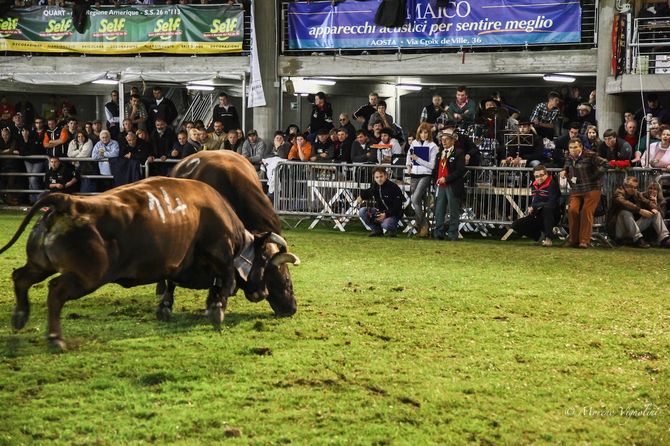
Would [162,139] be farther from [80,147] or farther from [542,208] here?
[542,208]

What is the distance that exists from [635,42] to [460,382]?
1345 centimetres

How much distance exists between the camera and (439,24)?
21.4 metres

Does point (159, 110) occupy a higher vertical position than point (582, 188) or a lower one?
higher

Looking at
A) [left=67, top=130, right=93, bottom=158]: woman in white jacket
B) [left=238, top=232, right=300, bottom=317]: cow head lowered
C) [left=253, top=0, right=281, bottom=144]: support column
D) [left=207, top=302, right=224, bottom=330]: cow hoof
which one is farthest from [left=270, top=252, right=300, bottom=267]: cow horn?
[left=253, top=0, right=281, bottom=144]: support column

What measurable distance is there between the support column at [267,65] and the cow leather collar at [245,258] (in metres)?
14.2

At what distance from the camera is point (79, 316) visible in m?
9.35

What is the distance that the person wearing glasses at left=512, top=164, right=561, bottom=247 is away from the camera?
16.6 metres

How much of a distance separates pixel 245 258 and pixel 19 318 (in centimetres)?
201

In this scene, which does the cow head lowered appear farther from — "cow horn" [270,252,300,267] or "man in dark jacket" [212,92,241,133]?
"man in dark jacket" [212,92,241,133]

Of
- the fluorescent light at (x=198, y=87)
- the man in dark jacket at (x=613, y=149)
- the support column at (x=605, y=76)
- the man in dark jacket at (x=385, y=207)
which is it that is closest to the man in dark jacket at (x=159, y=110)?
the fluorescent light at (x=198, y=87)

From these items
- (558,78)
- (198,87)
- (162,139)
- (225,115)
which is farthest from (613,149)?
(198,87)

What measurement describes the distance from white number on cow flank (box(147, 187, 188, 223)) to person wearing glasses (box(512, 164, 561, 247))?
371 inches

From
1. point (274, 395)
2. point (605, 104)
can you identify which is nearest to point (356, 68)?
point (605, 104)

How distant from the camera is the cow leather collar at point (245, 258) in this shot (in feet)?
29.5
